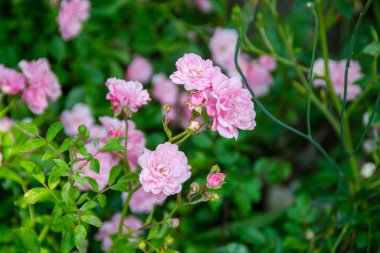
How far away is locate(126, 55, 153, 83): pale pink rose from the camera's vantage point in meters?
2.23

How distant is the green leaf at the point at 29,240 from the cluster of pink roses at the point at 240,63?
43.1 inches

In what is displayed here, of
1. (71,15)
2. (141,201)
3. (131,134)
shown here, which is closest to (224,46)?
(71,15)

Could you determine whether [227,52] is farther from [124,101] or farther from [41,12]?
[124,101]

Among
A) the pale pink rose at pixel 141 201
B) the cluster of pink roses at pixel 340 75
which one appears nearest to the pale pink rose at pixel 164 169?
the pale pink rose at pixel 141 201

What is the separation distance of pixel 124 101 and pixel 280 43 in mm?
1151

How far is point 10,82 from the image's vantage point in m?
1.45

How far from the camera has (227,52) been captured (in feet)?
6.93

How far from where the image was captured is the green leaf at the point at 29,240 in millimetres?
1211

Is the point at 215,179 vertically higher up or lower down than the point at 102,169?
higher up

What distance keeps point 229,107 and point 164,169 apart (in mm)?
189

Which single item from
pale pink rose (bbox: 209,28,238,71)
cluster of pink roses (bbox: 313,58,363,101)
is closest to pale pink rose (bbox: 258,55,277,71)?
pale pink rose (bbox: 209,28,238,71)

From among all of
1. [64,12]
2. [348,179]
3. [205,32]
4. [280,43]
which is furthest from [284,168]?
[64,12]

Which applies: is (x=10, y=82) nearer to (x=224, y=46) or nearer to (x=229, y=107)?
(x=229, y=107)

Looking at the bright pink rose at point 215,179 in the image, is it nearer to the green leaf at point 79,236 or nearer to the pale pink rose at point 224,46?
the green leaf at point 79,236
